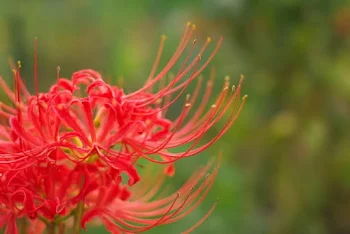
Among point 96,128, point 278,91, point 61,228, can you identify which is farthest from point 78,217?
point 278,91

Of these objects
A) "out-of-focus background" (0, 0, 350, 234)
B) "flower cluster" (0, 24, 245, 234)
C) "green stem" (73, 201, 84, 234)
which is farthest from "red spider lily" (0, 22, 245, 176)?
"out-of-focus background" (0, 0, 350, 234)

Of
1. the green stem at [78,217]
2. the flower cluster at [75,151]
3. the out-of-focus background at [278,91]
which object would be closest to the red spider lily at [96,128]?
the flower cluster at [75,151]

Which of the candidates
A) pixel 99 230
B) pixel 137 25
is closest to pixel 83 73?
pixel 99 230

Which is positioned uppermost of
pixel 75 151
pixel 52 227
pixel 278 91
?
pixel 278 91

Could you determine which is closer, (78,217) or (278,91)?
(78,217)

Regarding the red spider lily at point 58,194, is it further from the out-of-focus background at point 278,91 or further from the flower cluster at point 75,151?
the out-of-focus background at point 278,91

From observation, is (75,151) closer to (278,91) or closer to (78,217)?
(78,217)

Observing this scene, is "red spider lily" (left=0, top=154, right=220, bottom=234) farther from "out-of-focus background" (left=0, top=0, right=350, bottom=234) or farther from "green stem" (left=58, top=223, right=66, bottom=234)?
"out-of-focus background" (left=0, top=0, right=350, bottom=234)

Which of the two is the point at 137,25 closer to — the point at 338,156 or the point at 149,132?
the point at 338,156
